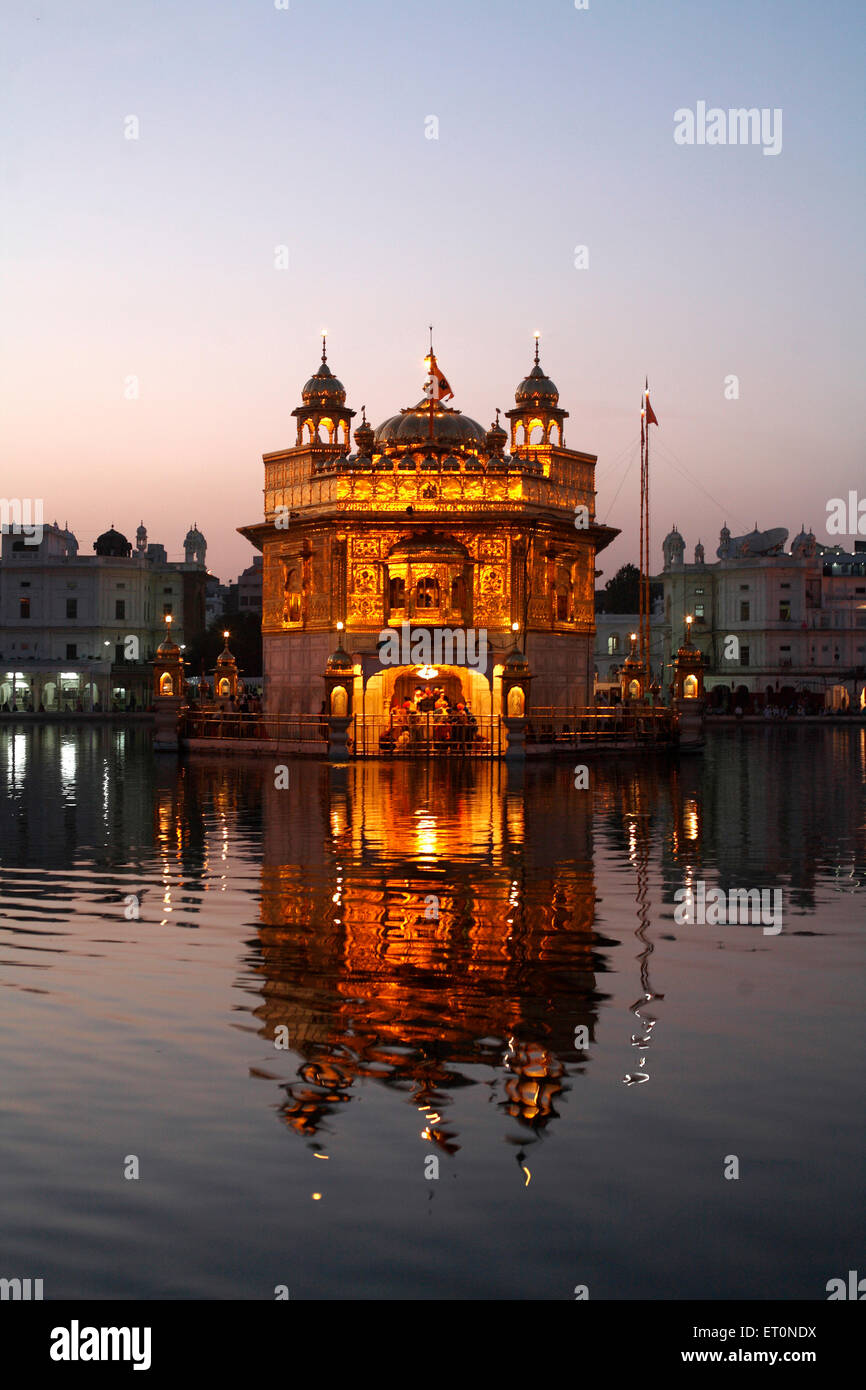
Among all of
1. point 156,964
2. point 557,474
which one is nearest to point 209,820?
point 156,964

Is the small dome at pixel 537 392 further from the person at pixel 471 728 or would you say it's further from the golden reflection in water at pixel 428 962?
the golden reflection in water at pixel 428 962

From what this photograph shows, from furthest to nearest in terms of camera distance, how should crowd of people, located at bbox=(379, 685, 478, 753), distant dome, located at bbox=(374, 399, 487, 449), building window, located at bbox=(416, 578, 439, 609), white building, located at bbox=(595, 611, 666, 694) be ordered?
white building, located at bbox=(595, 611, 666, 694) → distant dome, located at bbox=(374, 399, 487, 449) → building window, located at bbox=(416, 578, 439, 609) → crowd of people, located at bbox=(379, 685, 478, 753)

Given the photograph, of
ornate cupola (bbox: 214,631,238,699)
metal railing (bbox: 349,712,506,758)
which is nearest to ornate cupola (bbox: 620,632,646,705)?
metal railing (bbox: 349,712,506,758)

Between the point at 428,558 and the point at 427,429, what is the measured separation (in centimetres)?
1000

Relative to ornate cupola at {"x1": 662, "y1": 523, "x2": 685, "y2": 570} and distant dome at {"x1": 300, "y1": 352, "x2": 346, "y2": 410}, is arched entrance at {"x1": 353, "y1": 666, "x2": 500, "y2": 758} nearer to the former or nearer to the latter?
distant dome at {"x1": 300, "y1": 352, "x2": 346, "y2": 410}

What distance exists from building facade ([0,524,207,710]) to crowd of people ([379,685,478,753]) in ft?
185

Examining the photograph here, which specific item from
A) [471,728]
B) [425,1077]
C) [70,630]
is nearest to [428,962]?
[425,1077]

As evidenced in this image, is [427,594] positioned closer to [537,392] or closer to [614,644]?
[537,392]

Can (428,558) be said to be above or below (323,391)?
below

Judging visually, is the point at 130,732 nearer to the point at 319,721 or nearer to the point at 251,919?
the point at 319,721

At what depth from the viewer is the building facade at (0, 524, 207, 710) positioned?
10681 cm

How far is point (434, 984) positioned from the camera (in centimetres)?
1184

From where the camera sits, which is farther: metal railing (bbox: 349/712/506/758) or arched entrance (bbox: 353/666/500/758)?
arched entrance (bbox: 353/666/500/758)

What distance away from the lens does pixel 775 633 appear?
115750mm
